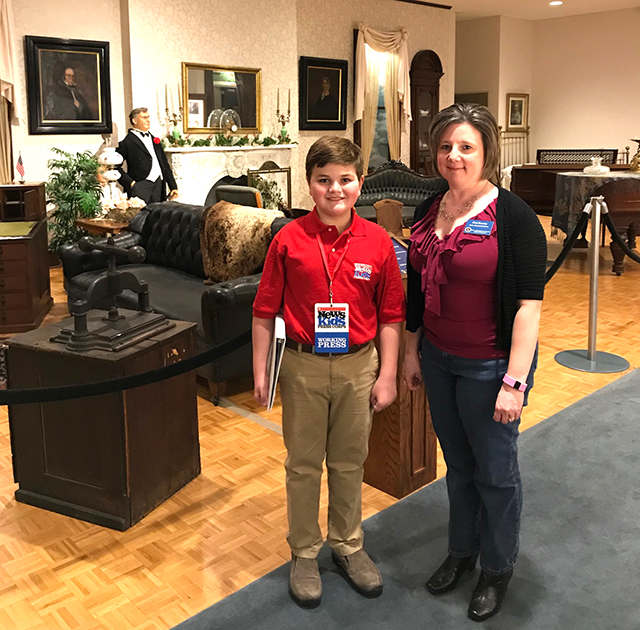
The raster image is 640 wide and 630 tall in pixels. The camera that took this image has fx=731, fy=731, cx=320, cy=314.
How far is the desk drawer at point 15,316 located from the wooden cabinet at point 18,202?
109 centimetres

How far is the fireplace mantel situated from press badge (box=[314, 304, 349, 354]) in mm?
7590

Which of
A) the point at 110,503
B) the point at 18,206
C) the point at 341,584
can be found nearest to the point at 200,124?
the point at 18,206

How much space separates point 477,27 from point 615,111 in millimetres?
3159

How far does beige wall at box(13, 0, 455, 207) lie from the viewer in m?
8.34

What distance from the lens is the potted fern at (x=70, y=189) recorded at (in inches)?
315

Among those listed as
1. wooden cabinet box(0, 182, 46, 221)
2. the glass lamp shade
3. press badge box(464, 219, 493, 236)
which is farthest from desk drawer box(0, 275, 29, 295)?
press badge box(464, 219, 493, 236)

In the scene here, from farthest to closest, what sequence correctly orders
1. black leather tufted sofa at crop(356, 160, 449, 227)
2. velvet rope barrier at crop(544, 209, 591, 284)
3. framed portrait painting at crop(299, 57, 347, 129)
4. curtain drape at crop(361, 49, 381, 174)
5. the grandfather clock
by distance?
1. the grandfather clock
2. curtain drape at crop(361, 49, 381, 174)
3. framed portrait painting at crop(299, 57, 347, 129)
4. black leather tufted sofa at crop(356, 160, 449, 227)
5. velvet rope barrier at crop(544, 209, 591, 284)

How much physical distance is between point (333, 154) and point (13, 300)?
4.42m

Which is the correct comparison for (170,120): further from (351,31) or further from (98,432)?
(98,432)

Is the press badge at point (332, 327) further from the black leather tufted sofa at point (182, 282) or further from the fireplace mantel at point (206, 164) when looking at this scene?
the fireplace mantel at point (206, 164)

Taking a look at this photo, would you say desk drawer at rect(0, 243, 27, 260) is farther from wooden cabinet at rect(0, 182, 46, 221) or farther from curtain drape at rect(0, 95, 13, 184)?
curtain drape at rect(0, 95, 13, 184)

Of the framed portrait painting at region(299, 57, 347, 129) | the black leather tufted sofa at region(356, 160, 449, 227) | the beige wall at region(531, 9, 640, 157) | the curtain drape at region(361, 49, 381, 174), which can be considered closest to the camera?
the black leather tufted sofa at region(356, 160, 449, 227)

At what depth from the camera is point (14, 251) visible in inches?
226

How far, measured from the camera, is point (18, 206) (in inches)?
254
